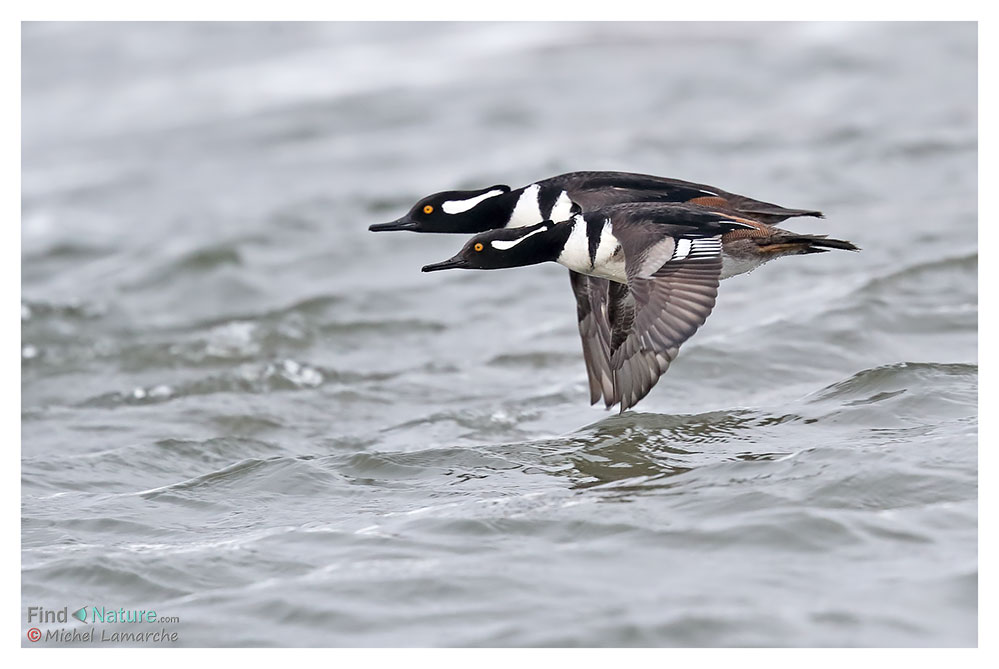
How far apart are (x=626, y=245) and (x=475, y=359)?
3.45 m

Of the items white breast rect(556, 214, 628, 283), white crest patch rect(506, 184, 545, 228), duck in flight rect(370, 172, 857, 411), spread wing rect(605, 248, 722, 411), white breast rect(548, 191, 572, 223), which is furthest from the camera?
white crest patch rect(506, 184, 545, 228)

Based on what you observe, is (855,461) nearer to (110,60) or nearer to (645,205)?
(645,205)

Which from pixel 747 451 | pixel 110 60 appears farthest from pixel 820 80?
pixel 747 451

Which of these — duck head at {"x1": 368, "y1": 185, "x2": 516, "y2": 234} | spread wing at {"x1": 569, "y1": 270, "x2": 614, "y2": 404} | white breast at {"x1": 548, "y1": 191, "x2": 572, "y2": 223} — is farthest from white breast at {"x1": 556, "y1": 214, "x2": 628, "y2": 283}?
duck head at {"x1": 368, "y1": 185, "x2": 516, "y2": 234}

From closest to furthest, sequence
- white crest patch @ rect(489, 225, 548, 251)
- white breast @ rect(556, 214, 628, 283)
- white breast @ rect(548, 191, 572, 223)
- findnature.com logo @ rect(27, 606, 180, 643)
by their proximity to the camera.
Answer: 1. findnature.com logo @ rect(27, 606, 180, 643)
2. white breast @ rect(556, 214, 628, 283)
3. white crest patch @ rect(489, 225, 548, 251)
4. white breast @ rect(548, 191, 572, 223)

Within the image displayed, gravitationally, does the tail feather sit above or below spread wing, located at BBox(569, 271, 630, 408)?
above

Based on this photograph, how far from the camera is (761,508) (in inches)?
238

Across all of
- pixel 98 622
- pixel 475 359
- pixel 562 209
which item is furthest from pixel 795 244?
pixel 98 622

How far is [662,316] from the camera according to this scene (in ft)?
22.6

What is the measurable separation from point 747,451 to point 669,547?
51.6 inches

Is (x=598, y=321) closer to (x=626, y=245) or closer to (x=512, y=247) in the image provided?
(x=512, y=247)

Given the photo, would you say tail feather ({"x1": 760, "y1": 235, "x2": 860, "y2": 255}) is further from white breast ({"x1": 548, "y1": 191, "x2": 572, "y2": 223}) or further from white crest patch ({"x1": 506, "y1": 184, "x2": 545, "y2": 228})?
white crest patch ({"x1": 506, "y1": 184, "x2": 545, "y2": 228})

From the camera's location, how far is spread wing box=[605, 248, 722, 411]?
683 cm

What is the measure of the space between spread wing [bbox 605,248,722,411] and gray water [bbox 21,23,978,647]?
18.3 inches
